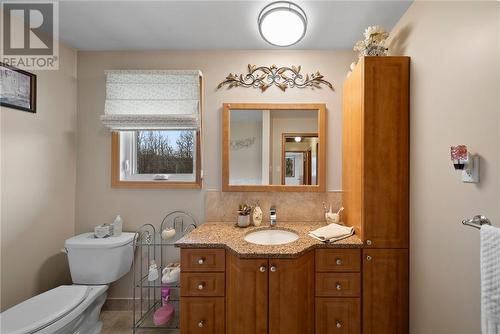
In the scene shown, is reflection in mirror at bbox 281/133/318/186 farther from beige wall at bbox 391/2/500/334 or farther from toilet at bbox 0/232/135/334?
toilet at bbox 0/232/135/334

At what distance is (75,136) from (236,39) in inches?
65.4

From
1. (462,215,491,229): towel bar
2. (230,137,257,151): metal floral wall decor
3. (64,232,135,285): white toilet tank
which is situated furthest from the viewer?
(230,137,257,151): metal floral wall decor

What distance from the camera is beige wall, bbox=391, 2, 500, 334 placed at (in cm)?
87

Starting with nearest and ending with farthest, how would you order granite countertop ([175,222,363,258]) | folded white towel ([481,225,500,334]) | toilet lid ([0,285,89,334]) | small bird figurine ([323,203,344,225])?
folded white towel ([481,225,500,334])
toilet lid ([0,285,89,334])
granite countertop ([175,222,363,258])
small bird figurine ([323,203,344,225])

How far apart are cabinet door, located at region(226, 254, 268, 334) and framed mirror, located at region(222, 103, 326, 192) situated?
69 centimetres

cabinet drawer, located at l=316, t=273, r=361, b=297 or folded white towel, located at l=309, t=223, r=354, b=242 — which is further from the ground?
folded white towel, located at l=309, t=223, r=354, b=242

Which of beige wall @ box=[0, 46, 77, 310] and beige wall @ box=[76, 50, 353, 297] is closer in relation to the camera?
beige wall @ box=[0, 46, 77, 310]

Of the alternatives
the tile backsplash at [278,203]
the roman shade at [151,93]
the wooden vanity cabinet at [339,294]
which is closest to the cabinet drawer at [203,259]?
the tile backsplash at [278,203]

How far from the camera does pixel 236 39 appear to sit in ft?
5.74

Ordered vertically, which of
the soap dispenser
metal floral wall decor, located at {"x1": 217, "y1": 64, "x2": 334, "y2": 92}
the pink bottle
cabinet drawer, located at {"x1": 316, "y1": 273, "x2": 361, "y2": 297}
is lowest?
the pink bottle

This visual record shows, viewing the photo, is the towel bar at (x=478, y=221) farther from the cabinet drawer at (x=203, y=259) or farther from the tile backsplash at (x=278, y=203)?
the cabinet drawer at (x=203, y=259)

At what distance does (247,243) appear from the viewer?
143 centimetres

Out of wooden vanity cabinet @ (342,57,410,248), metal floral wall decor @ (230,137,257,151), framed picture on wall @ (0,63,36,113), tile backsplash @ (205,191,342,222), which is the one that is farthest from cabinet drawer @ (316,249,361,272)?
framed picture on wall @ (0,63,36,113)

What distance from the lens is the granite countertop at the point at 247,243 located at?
1308 mm
